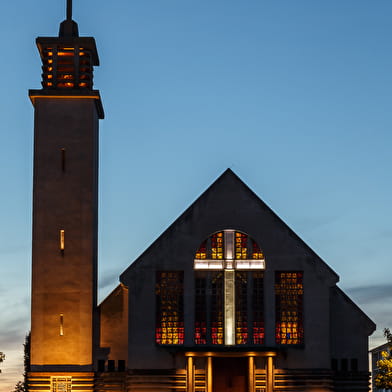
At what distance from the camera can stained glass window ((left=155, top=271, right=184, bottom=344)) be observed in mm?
54438

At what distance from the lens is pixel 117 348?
182 ft

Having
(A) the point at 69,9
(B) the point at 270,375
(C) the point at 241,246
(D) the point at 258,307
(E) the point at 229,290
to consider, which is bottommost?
(B) the point at 270,375

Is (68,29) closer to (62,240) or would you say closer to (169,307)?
(62,240)

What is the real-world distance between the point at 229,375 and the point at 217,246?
7.41 m

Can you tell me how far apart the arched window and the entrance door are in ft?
8.34

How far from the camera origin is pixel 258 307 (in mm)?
54719

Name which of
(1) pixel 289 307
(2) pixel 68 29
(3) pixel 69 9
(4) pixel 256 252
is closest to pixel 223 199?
(4) pixel 256 252

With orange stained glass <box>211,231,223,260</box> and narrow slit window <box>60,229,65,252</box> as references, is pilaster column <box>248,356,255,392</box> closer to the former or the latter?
orange stained glass <box>211,231,223,260</box>

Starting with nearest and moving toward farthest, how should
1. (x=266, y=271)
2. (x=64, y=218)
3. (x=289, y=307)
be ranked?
(x=289, y=307) → (x=266, y=271) → (x=64, y=218)

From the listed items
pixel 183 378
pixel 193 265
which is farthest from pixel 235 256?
pixel 183 378

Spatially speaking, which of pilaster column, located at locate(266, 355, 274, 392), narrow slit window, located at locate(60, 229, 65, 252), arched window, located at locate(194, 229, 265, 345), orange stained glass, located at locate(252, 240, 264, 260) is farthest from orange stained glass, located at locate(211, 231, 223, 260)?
narrow slit window, located at locate(60, 229, 65, 252)

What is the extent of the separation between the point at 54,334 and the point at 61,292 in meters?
2.31

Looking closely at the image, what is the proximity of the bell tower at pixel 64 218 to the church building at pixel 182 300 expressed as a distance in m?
0.06

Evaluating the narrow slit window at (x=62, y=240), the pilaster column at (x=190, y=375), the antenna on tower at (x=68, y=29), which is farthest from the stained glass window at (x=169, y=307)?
the antenna on tower at (x=68, y=29)
